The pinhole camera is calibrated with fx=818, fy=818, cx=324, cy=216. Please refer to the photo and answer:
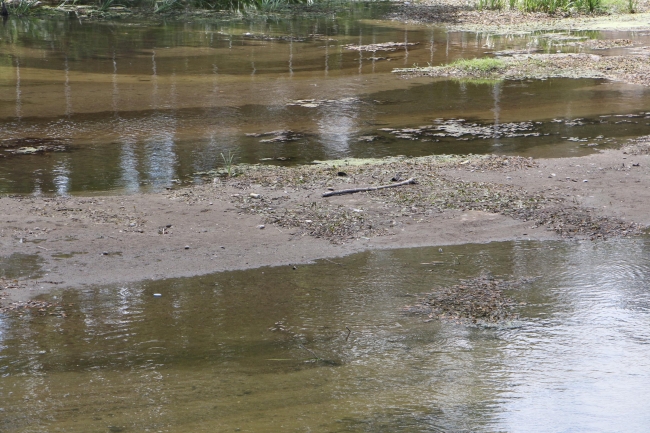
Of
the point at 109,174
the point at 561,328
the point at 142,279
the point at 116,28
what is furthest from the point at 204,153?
the point at 116,28

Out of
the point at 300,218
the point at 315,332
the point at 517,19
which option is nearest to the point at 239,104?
the point at 300,218

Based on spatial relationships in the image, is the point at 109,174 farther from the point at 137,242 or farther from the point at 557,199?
the point at 557,199

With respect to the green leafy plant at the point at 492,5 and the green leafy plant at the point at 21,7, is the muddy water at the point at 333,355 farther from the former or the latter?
the green leafy plant at the point at 21,7

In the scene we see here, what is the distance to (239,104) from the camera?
1284 centimetres

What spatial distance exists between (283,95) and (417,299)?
840cm

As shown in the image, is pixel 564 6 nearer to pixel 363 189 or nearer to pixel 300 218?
pixel 363 189

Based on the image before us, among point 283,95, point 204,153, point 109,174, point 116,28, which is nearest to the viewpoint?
point 109,174

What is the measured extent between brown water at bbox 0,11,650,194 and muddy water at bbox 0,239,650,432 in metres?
3.27

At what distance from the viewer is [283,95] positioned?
13.6m

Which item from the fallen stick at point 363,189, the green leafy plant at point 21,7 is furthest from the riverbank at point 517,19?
the fallen stick at point 363,189

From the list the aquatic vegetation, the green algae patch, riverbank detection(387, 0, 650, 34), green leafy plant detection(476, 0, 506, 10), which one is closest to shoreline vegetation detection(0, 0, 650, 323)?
the green algae patch

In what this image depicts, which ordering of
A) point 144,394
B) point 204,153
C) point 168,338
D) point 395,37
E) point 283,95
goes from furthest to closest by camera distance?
1. point 395,37
2. point 283,95
3. point 204,153
4. point 168,338
5. point 144,394

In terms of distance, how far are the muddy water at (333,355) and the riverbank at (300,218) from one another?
0.35 metres

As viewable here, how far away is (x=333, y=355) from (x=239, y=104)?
8.51m
